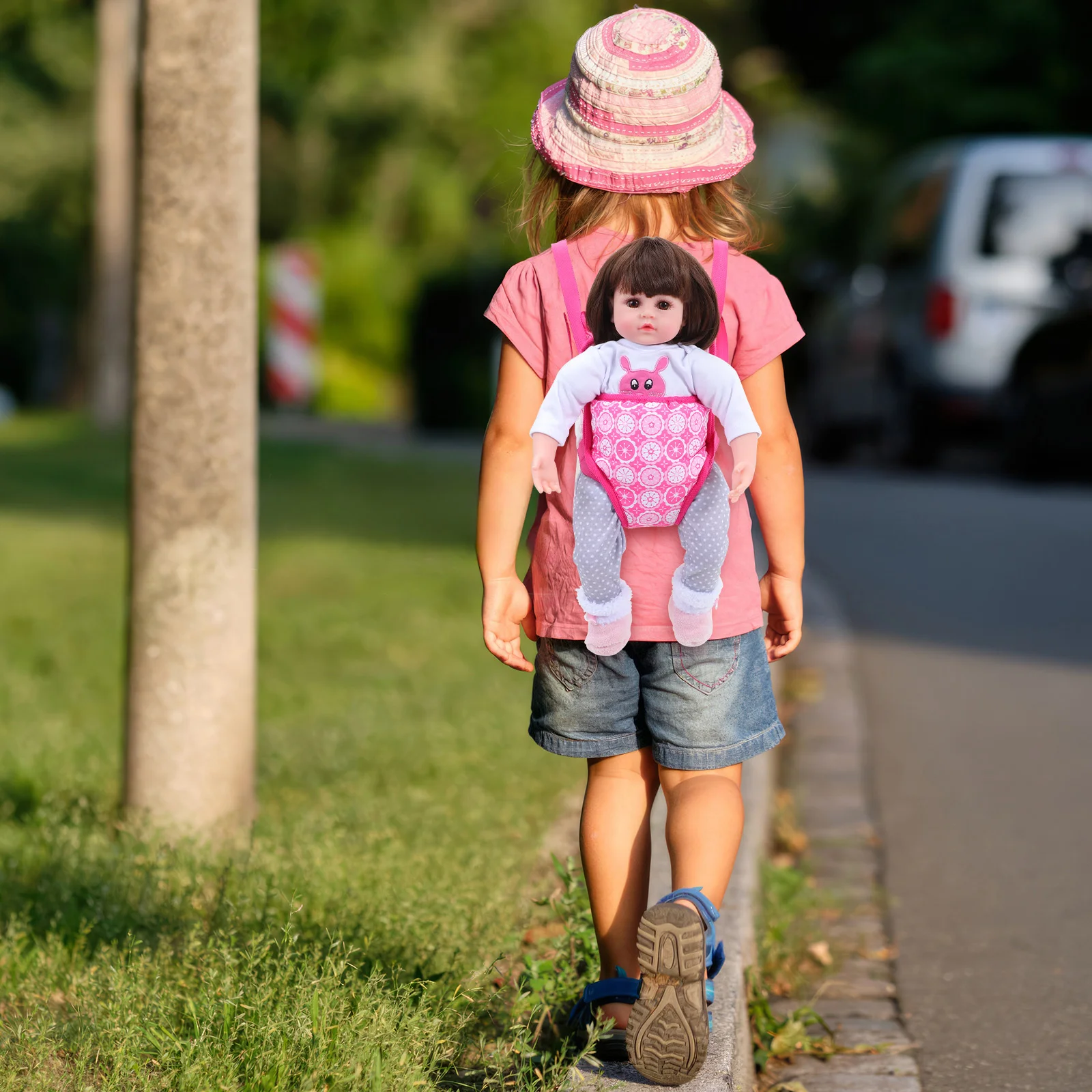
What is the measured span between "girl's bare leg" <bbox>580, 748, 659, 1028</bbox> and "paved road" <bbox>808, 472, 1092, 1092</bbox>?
77 centimetres

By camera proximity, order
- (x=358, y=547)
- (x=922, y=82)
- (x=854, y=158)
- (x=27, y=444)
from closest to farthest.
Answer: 1. (x=358, y=547)
2. (x=27, y=444)
3. (x=922, y=82)
4. (x=854, y=158)

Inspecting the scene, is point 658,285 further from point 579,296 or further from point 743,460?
point 743,460

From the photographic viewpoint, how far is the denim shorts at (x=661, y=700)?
114 inches

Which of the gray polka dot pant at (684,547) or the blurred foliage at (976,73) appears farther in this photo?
the blurred foliage at (976,73)

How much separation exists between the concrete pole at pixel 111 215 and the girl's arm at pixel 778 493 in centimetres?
1679

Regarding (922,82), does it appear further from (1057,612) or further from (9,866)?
(9,866)

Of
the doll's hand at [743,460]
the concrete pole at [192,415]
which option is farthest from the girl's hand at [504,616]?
the concrete pole at [192,415]

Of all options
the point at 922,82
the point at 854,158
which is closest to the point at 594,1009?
the point at 922,82

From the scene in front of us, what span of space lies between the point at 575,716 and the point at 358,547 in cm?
645

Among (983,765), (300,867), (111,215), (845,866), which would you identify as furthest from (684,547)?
(111,215)

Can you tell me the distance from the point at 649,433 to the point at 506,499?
0.24 m

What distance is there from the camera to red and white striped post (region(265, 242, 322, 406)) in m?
23.3

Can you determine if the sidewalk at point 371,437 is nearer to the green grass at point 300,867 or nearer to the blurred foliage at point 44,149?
the blurred foliage at point 44,149

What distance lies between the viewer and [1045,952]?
413 cm
